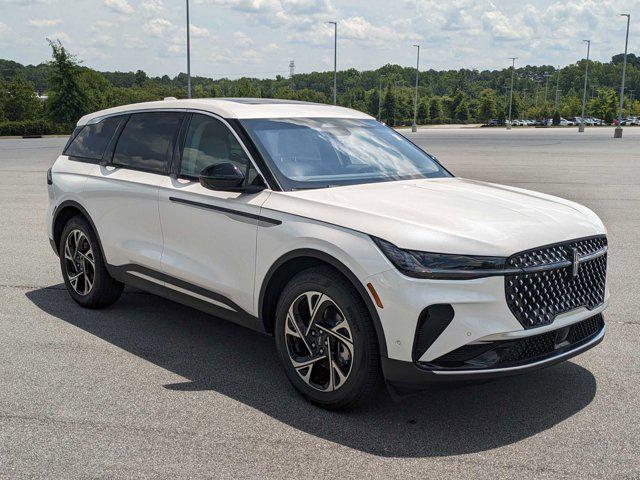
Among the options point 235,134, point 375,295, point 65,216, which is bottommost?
point 65,216

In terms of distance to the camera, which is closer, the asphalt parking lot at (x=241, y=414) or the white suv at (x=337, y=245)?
the asphalt parking lot at (x=241, y=414)

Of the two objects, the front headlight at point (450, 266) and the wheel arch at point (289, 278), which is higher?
the front headlight at point (450, 266)

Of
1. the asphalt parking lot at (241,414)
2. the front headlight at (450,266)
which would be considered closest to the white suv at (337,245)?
the front headlight at (450,266)

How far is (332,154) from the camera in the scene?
5.23m

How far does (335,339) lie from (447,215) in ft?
3.14

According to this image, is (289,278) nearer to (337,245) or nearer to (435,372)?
(337,245)

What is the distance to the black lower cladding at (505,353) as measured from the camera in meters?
3.83

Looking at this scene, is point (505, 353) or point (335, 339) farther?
point (335, 339)

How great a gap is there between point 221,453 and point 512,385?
203cm

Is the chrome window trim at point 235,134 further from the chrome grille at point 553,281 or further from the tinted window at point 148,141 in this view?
the chrome grille at point 553,281

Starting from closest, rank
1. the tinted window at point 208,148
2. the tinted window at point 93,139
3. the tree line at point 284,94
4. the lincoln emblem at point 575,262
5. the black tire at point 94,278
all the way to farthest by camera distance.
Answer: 1. the lincoln emblem at point 575,262
2. the tinted window at point 208,148
3. the black tire at point 94,278
4. the tinted window at point 93,139
5. the tree line at point 284,94

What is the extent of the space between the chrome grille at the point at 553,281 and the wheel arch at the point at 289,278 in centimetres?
71

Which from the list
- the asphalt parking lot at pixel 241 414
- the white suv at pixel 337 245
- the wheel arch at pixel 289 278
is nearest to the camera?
the asphalt parking lot at pixel 241 414

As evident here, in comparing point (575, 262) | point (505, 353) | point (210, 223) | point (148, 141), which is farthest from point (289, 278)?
point (148, 141)
